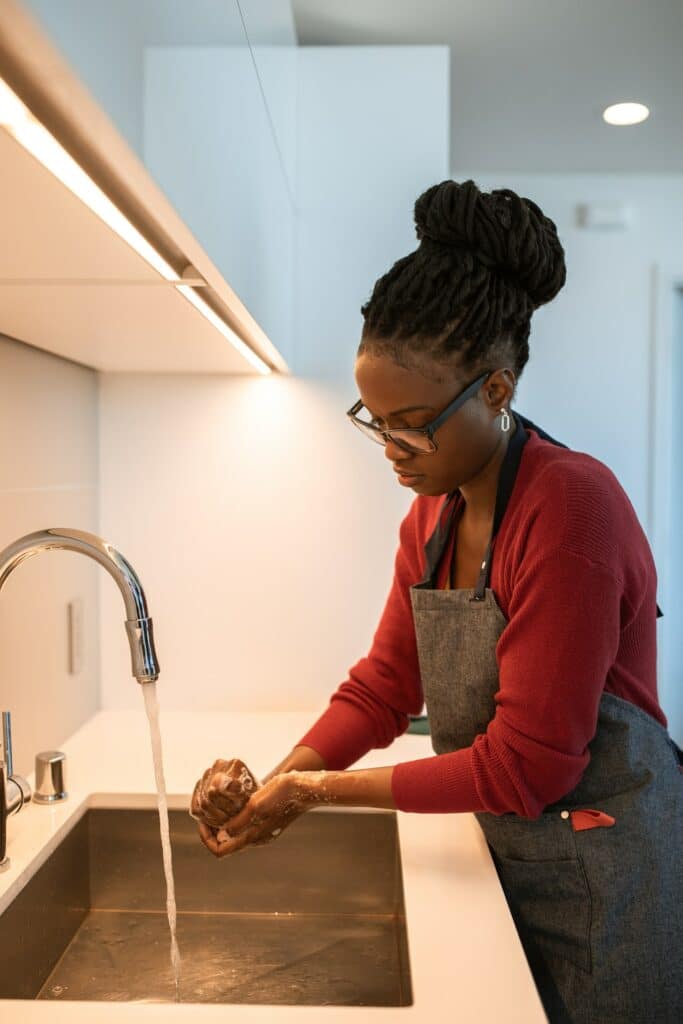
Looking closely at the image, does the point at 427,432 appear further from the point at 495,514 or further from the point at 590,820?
the point at 590,820

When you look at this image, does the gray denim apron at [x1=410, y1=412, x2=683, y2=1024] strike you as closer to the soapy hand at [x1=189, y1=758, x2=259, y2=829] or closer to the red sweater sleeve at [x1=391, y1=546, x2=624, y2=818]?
the red sweater sleeve at [x1=391, y1=546, x2=624, y2=818]

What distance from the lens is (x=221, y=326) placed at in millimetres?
1140

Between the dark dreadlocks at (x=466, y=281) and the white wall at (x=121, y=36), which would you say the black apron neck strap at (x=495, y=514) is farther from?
the white wall at (x=121, y=36)

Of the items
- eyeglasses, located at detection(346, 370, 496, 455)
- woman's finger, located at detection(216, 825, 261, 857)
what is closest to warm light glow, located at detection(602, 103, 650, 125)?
eyeglasses, located at detection(346, 370, 496, 455)

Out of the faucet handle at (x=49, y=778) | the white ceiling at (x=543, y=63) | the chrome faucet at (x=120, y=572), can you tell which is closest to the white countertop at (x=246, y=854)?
the faucet handle at (x=49, y=778)

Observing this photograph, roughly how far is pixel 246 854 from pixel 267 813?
362 mm

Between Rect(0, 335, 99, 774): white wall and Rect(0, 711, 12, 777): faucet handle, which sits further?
Rect(0, 335, 99, 774): white wall

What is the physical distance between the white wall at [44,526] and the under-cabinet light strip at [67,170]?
58 centimetres

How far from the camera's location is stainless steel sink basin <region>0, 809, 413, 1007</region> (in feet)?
3.48

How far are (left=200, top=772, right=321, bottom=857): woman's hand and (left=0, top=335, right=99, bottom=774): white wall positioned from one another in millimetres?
412

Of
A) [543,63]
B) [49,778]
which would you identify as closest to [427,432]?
[49,778]

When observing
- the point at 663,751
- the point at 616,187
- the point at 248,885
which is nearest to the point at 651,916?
the point at 663,751

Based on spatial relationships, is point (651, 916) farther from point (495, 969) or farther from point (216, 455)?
point (216, 455)

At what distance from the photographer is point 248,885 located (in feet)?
4.34
